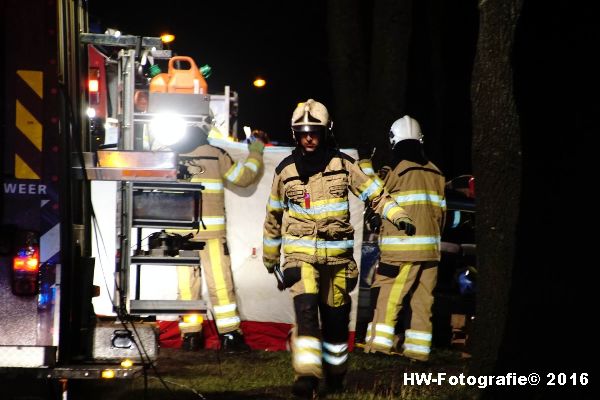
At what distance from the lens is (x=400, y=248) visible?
9.17 metres

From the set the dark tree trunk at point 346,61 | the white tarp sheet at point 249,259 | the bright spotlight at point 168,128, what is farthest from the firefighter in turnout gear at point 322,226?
the dark tree trunk at point 346,61

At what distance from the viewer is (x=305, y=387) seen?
7125mm

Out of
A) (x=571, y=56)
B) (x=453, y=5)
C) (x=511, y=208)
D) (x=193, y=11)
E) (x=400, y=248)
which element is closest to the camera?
(x=511, y=208)

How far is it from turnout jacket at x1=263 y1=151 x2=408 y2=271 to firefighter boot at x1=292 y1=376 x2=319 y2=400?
2.74 ft

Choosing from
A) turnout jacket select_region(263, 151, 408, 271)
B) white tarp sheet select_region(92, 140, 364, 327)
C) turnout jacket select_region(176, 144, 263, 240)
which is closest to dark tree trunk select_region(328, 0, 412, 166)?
white tarp sheet select_region(92, 140, 364, 327)

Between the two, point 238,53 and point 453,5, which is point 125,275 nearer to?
point 453,5

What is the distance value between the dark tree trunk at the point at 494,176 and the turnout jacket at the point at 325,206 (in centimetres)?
63

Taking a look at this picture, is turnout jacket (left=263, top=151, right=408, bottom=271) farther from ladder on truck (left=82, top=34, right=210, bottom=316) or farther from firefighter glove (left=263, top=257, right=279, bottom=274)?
ladder on truck (left=82, top=34, right=210, bottom=316)

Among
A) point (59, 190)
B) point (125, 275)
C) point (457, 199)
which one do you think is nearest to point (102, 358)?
point (125, 275)

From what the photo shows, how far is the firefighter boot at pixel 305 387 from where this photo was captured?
7121mm

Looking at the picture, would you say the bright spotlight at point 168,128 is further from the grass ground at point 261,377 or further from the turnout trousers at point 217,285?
the grass ground at point 261,377

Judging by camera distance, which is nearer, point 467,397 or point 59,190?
point 59,190

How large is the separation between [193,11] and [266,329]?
24236 millimetres

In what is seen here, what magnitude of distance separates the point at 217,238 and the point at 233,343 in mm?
953
